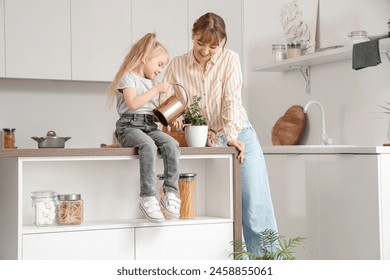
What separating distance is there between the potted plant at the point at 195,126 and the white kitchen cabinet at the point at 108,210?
0.08 m

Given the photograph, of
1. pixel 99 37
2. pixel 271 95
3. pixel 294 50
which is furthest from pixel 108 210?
pixel 271 95

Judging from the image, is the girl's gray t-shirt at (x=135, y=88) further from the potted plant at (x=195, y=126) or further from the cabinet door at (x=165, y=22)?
the cabinet door at (x=165, y=22)

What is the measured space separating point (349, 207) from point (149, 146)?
4.52ft

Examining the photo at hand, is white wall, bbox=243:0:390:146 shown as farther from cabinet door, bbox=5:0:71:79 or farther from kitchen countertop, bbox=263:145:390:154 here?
cabinet door, bbox=5:0:71:79

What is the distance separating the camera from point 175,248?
8.91 ft

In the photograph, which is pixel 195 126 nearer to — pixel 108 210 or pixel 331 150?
pixel 108 210

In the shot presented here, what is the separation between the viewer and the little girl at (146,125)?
8.47ft

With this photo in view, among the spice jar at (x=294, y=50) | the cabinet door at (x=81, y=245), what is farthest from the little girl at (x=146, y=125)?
the spice jar at (x=294, y=50)

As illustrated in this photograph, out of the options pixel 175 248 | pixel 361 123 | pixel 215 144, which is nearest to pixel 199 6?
pixel 361 123

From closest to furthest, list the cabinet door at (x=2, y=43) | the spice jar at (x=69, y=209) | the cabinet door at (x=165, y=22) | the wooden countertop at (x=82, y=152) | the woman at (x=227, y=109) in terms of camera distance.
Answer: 1. the wooden countertop at (x=82, y=152)
2. the spice jar at (x=69, y=209)
3. the woman at (x=227, y=109)
4. the cabinet door at (x=2, y=43)
5. the cabinet door at (x=165, y=22)

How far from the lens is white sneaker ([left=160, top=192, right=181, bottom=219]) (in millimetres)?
2619

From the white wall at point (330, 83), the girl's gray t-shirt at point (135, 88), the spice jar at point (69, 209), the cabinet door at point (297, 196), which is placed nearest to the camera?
the spice jar at point (69, 209)

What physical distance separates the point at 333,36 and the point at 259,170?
1687mm

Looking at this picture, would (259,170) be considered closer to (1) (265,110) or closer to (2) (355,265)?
(2) (355,265)
